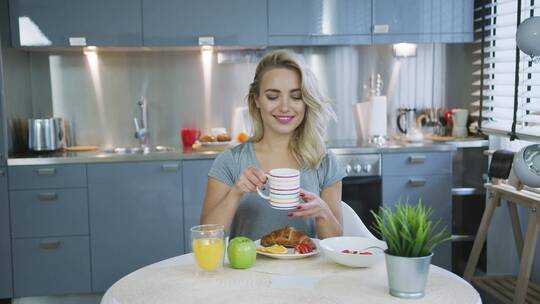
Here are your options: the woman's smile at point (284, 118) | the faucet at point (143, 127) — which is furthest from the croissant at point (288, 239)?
the faucet at point (143, 127)

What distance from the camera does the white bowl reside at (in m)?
1.69

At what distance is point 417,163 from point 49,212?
7.00 feet

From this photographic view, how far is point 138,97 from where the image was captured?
4227 millimetres

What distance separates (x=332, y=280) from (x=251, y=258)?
23 cm

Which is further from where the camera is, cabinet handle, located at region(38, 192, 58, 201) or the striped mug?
cabinet handle, located at region(38, 192, 58, 201)

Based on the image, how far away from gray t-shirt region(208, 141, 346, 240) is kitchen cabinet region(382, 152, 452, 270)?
1.59 m

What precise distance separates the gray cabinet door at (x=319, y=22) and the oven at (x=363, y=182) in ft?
2.42

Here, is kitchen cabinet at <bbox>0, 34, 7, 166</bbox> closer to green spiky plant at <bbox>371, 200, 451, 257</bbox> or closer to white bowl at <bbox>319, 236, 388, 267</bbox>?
white bowl at <bbox>319, 236, 388, 267</bbox>

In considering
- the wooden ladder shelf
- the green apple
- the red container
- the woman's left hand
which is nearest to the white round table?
the green apple

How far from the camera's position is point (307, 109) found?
2238 millimetres

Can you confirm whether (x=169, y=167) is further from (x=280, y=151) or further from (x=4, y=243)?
(x=280, y=151)

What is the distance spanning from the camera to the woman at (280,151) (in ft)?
7.27

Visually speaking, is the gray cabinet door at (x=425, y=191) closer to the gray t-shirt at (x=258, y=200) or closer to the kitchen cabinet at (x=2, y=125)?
the gray t-shirt at (x=258, y=200)

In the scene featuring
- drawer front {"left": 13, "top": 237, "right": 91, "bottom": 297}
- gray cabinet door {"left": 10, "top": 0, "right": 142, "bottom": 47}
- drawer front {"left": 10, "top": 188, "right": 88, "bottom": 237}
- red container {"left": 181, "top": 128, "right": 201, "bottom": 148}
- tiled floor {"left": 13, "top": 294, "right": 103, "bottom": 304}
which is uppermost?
gray cabinet door {"left": 10, "top": 0, "right": 142, "bottom": 47}
